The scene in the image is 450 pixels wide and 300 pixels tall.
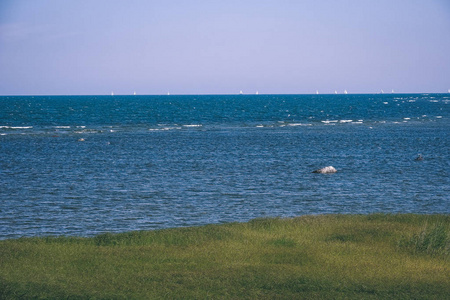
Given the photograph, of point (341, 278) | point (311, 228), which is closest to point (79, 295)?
point (341, 278)

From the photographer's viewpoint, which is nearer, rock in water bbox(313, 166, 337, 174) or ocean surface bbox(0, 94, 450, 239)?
ocean surface bbox(0, 94, 450, 239)

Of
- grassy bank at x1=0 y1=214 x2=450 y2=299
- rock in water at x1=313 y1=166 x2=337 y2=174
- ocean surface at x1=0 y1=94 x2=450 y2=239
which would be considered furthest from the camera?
rock in water at x1=313 y1=166 x2=337 y2=174

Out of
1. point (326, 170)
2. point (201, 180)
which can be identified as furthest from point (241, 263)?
point (326, 170)

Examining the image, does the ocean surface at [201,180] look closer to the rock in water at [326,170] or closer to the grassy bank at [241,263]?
the rock in water at [326,170]

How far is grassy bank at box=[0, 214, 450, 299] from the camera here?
14711 millimetres

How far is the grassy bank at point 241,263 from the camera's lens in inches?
579

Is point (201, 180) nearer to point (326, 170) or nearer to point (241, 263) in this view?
point (326, 170)

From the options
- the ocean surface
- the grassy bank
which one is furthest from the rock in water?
the grassy bank

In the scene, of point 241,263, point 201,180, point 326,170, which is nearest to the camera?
point 241,263

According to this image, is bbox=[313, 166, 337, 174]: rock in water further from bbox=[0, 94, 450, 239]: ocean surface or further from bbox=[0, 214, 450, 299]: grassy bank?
bbox=[0, 214, 450, 299]: grassy bank

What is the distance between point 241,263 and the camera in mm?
17391

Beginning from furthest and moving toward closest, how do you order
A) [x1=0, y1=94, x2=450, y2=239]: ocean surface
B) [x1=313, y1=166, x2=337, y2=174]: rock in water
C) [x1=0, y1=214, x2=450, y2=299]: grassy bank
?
[x1=313, y1=166, x2=337, y2=174]: rock in water < [x1=0, y1=94, x2=450, y2=239]: ocean surface < [x1=0, y1=214, x2=450, y2=299]: grassy bank

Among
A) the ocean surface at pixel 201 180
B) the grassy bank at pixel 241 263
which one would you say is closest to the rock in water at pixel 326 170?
the ocean surface at pixel 201 180

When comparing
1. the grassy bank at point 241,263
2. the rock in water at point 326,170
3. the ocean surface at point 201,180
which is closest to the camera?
the grassy bank at point 241,263
